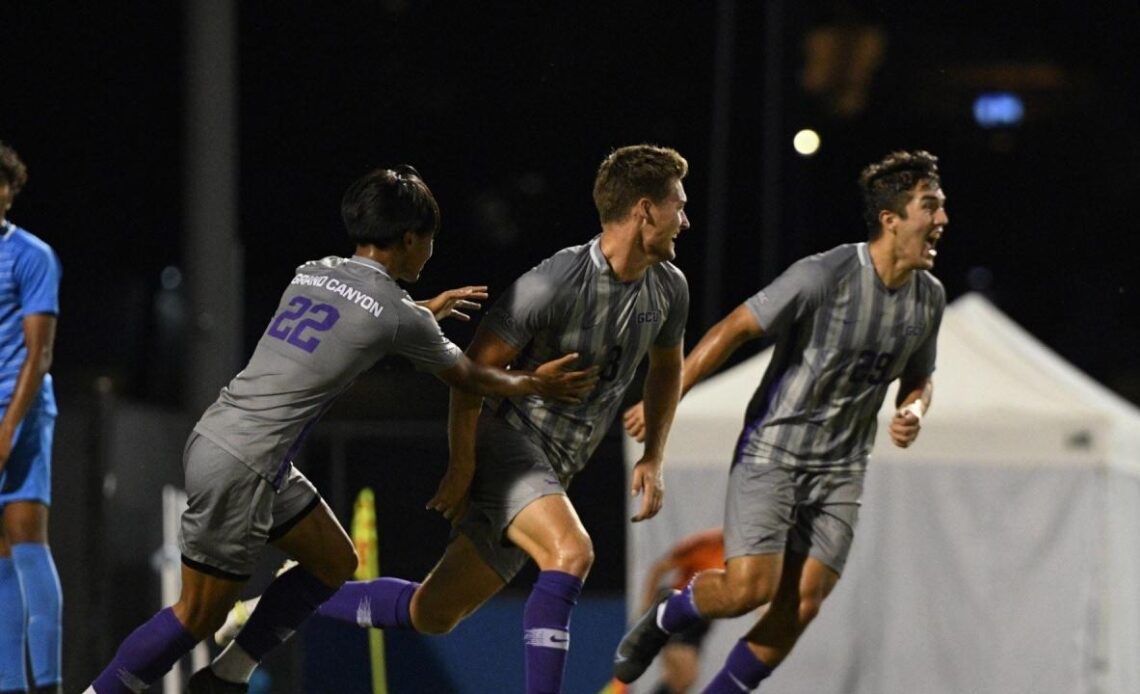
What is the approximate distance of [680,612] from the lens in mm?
6176

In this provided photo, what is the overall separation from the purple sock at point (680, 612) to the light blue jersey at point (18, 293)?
6.99ft

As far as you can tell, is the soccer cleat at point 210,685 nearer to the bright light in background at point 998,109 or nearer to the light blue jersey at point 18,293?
the light blue jersey at point 18,293

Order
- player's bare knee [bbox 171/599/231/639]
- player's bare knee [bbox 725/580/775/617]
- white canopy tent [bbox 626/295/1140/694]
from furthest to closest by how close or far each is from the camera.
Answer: white canopy tent [bbox 626/295/1140/694] < player's bare knee [bbox 725/580/775/617] < player's bare knee [bbox 171/599/231/639]

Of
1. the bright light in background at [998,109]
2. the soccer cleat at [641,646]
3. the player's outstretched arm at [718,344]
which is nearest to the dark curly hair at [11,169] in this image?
the player's outstretched arm at [718,344]

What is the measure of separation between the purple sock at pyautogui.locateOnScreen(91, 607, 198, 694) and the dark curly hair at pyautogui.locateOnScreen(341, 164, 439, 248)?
1157 millimetres

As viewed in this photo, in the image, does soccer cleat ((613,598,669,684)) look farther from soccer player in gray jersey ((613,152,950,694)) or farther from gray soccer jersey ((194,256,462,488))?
gray soccer jersey ((194,256,462,488))

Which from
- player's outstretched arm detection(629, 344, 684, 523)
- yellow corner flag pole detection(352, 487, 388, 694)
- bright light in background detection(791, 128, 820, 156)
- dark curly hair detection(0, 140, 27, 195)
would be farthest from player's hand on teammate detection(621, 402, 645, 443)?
bright light in background detection(791, 128, 820, 156)

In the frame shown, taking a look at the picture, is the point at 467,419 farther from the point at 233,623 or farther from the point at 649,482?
the point at 233,623

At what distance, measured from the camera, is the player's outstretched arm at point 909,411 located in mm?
5828

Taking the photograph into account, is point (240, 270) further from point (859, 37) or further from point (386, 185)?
point (859, 37)

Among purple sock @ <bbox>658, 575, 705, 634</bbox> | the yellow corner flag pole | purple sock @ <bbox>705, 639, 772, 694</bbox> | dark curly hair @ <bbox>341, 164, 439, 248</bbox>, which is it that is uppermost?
dark curly hair @ <bbox>341, 164, 439, 248</bbox>

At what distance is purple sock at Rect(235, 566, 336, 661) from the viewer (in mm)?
5426

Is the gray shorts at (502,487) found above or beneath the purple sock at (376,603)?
above

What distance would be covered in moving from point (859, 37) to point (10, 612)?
481 inches
